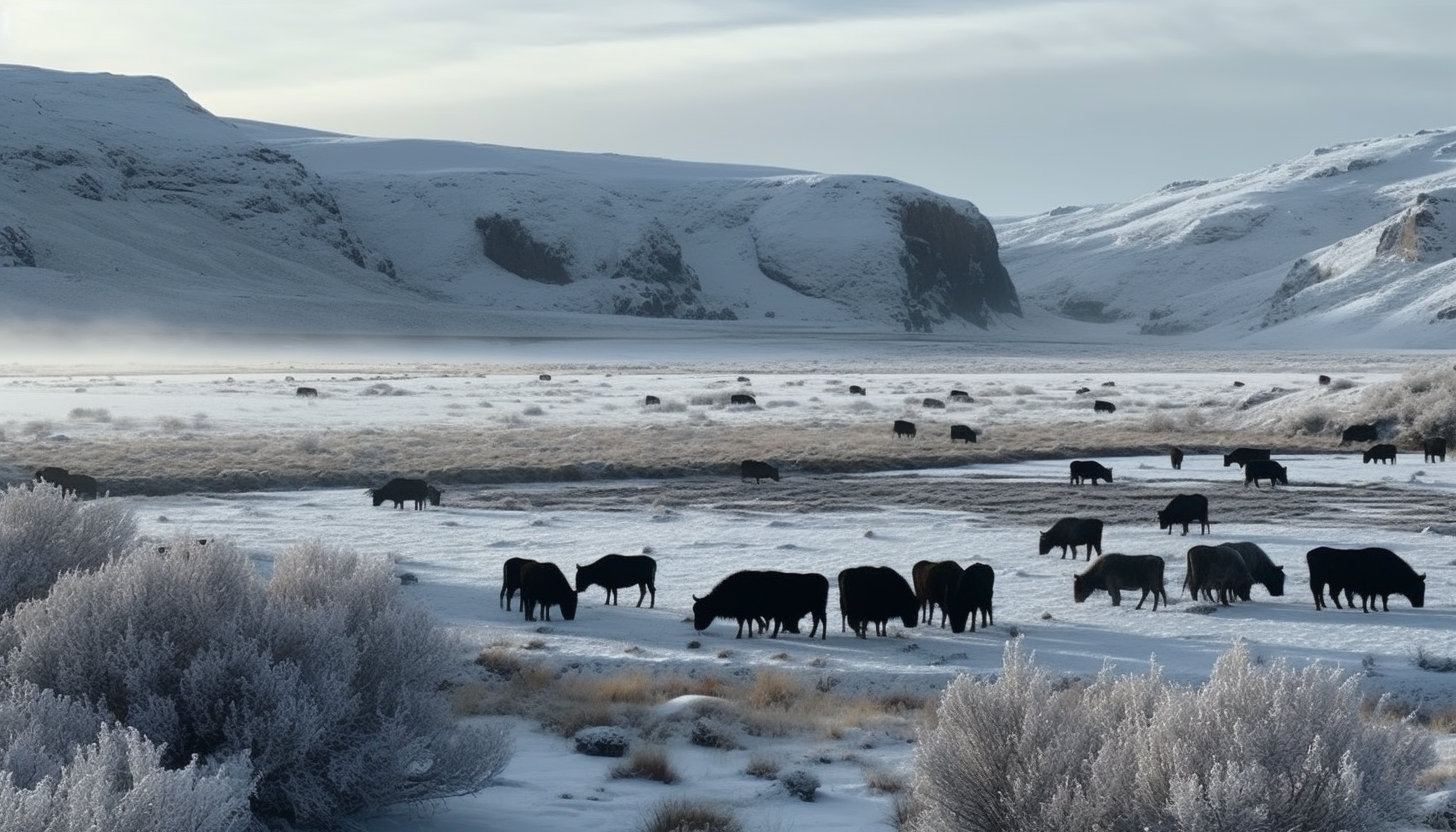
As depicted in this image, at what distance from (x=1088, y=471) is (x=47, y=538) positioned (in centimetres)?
2383

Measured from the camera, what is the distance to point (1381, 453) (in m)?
→ 36.0

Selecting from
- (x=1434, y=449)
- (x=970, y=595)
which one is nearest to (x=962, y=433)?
(x=1434, y=449)

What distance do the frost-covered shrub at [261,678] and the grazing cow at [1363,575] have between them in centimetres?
1142

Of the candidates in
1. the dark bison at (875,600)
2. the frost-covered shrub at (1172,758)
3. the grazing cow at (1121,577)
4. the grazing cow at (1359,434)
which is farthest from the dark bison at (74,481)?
the grazing cow at (1359,434)

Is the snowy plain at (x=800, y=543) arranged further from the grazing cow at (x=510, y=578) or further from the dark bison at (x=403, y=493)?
the dark bison at (x=403, y=493)

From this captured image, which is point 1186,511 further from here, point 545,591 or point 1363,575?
point 545,591

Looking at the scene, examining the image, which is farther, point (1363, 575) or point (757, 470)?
point (757, 470)

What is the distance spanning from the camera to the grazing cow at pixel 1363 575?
17047 mm

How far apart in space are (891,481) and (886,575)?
1675 centimetres

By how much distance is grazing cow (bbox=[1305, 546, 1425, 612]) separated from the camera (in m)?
17.0

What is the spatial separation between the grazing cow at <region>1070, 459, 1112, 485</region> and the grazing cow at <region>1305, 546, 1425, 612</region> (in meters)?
14.3

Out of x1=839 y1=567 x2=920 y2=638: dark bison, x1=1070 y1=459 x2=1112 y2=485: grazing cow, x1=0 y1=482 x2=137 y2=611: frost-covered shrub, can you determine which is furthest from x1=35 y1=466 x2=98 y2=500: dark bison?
x1=1070 y1=459 x2=1112 y2=485: grazing cow

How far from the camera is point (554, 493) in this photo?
31.0 meters

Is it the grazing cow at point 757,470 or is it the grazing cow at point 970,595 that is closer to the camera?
the grazing cow at point 970,595
